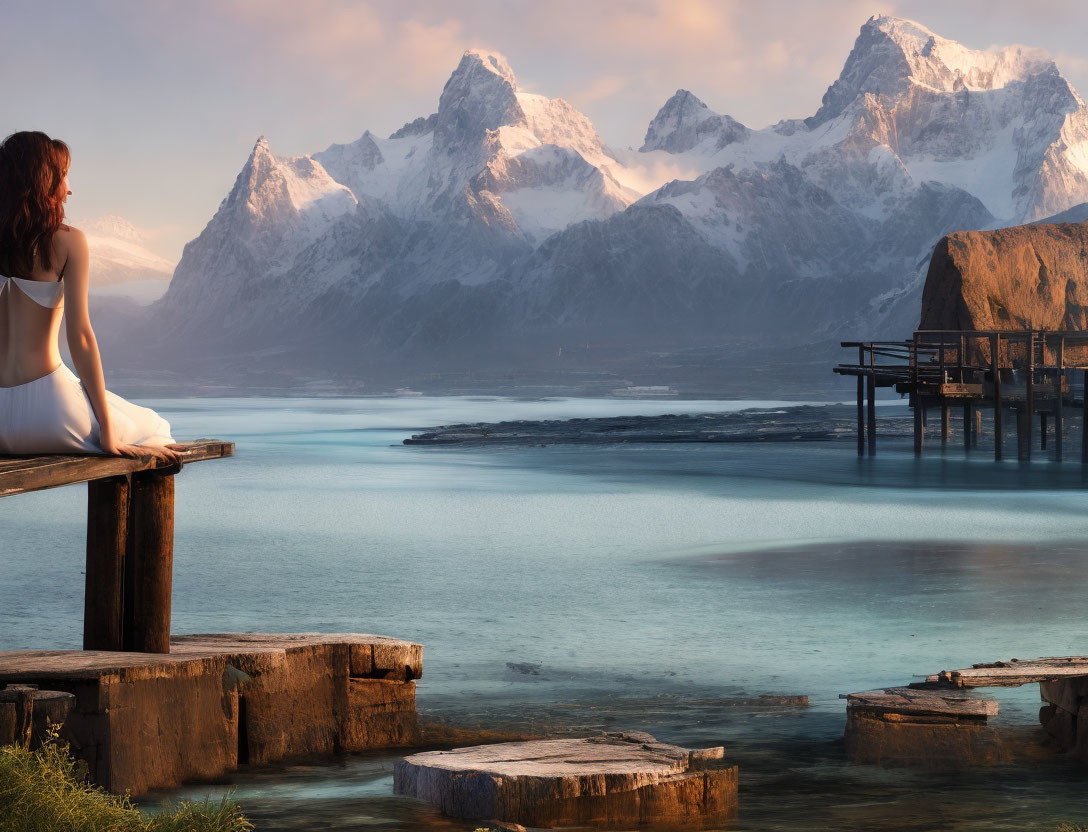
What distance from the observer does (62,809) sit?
221 inches

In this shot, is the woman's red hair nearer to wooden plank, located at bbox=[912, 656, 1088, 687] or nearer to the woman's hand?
the woman's hand

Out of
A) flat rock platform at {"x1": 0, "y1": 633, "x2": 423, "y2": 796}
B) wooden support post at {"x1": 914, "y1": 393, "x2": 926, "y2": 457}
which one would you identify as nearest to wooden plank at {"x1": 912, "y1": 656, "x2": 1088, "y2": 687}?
flat rock platform at {"x1": 0, "y1": 633, "x2": 423, "y2": 796}

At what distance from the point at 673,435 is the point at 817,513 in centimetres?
2768

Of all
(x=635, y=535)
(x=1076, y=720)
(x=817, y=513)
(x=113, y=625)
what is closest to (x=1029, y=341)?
(x=817, y=513)

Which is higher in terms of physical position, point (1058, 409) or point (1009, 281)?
point (1009, 281)

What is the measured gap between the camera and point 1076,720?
28.3 ft

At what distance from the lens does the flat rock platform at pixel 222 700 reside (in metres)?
6.71

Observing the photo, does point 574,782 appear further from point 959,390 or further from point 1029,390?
point 1029,390

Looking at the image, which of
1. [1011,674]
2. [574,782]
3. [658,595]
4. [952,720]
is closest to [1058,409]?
[658,595]

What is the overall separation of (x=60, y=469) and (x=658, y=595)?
12122 mm

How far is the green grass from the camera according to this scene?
5574mm

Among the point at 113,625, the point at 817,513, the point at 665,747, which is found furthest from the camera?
the point at 817,513

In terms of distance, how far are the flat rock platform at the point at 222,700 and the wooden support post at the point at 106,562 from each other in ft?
1.34

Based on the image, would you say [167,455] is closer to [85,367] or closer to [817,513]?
[85,367]
